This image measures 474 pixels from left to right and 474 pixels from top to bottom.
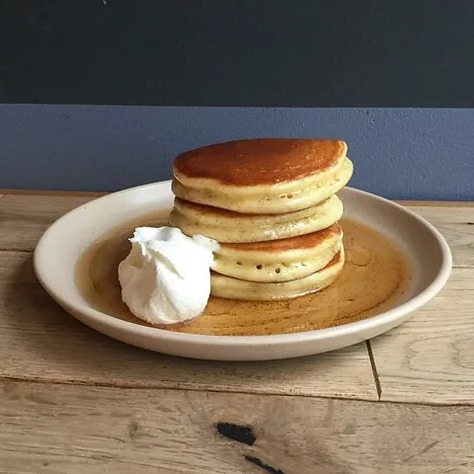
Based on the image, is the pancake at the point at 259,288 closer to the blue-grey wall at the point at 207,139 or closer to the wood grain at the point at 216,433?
the wood grain at the point at 216,433

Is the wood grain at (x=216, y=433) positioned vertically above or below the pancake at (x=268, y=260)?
below

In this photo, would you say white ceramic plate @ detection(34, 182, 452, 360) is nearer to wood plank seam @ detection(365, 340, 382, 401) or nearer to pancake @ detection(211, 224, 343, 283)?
wood plank seam @ detection(365, 340, 382, 401)

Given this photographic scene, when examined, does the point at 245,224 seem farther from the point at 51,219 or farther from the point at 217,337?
the point at 51,219

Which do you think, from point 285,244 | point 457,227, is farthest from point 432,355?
point 457,227

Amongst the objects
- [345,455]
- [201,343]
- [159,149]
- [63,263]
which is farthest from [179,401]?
[159,149]

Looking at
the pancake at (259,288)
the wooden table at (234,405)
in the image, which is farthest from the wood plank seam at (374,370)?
the pancake at (259,288)

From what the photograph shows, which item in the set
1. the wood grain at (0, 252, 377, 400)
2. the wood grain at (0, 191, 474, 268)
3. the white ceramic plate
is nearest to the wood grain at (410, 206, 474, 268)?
the wood grain at (0, 191, 474, 268)
